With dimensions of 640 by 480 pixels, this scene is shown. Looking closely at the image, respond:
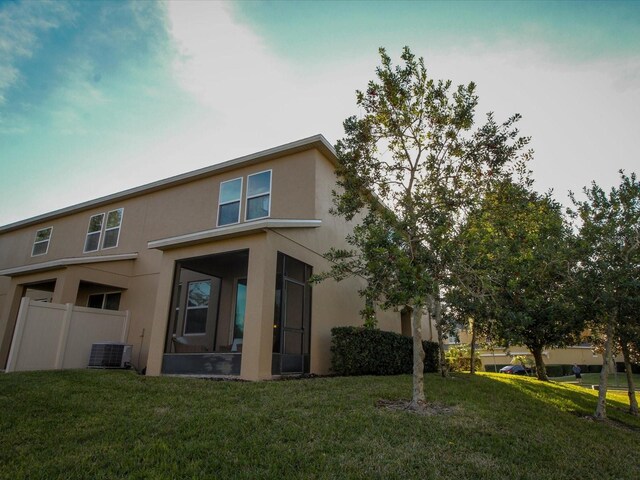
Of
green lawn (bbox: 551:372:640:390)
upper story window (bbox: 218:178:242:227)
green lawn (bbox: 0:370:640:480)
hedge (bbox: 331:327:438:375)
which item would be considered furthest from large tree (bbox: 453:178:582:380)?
green lawn (bbox: 551:372:640:390)

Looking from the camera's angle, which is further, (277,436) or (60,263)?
(60,263)

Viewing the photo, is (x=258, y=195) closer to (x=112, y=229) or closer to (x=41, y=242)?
(x=112, y=229)

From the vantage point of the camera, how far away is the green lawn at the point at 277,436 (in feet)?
12.4

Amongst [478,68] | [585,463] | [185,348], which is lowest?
[585,463]

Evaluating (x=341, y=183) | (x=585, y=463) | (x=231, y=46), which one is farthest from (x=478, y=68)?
(x=585, y=463)

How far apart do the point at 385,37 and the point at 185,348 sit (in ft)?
30.9

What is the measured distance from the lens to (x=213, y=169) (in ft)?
43.2

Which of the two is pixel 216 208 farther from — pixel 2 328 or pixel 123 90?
pixel 2 328

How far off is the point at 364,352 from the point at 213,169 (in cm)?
786

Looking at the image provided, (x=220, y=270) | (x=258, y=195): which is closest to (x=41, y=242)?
(x=220, y=270)

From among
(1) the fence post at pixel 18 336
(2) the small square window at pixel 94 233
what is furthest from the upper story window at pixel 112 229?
(1) the fence post at pixel 18 336

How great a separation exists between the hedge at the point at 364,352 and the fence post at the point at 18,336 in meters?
8.04

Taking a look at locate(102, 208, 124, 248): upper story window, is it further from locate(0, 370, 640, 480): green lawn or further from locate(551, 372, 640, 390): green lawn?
locate(551, 372, 640, 390): green lawn

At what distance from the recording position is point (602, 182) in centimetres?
911
